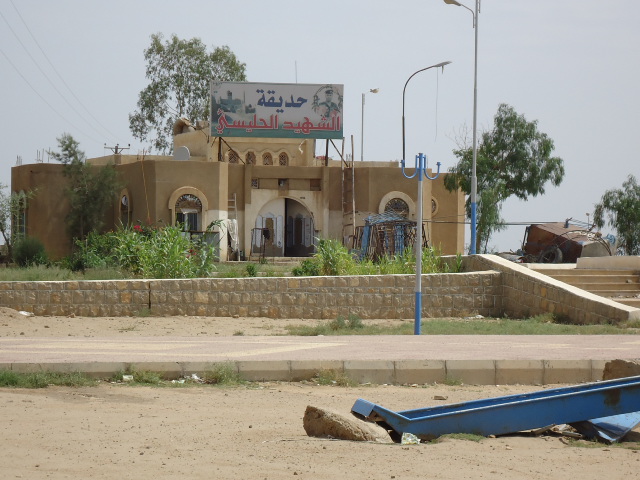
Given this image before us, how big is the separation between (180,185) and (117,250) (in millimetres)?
12887

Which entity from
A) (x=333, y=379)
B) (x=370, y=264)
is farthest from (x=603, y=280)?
(x=333, y=379)

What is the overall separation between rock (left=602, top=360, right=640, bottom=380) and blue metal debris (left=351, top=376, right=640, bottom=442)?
60.9 inches

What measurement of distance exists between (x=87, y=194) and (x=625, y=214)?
2434cm

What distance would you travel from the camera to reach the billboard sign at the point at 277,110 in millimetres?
37594

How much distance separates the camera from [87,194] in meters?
38.0

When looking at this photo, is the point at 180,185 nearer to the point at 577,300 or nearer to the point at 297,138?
the point at 297,138

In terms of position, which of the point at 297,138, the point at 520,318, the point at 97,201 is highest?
the point at 297,138

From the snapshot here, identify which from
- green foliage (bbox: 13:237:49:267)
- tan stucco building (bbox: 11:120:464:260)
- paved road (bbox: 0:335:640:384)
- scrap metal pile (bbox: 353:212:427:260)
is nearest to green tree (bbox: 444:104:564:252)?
tan stucco building (bbox: 11:120:464:260)

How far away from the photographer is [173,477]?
573 cm

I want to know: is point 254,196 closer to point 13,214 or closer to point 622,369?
point 13,214

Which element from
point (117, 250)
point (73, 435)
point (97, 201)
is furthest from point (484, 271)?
point (97, 201)

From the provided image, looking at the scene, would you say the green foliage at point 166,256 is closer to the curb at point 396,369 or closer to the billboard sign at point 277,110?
the curb at point 396,369

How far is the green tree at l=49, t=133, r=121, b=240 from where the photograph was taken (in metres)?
38.0

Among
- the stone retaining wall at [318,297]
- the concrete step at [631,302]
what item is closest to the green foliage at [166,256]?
the stone retaining wall at [318,297]
